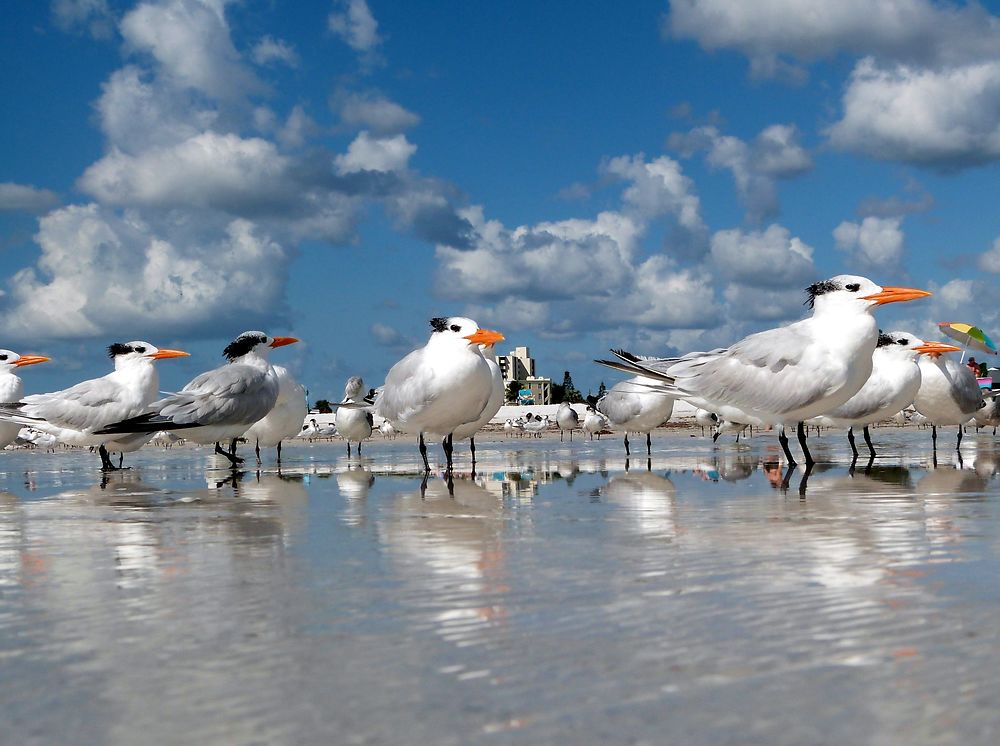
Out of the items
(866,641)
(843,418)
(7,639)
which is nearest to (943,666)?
(866,641)

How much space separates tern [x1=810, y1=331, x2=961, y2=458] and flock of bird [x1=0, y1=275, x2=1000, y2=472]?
2cm

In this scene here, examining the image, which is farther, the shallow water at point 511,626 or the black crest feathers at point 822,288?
the black crest feathers at point 822,288

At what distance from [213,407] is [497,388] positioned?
4181mm

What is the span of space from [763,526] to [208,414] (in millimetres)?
9929

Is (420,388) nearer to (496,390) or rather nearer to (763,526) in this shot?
(496,390)

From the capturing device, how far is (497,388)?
15.4 metres

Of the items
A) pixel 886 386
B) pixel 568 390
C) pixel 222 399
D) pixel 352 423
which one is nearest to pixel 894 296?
pixel 886 386

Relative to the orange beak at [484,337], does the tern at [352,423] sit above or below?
below

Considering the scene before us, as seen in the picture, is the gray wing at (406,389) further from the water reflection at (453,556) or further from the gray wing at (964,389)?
the gray wing at (964,389)

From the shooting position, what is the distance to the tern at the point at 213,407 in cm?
1452

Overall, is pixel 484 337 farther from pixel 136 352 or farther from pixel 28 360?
pixel 28 360

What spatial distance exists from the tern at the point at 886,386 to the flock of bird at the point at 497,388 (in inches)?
0.9

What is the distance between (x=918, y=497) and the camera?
8750 millimetres

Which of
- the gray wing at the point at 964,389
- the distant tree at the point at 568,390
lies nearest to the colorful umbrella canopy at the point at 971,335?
the gray wing at the point at 964,389
